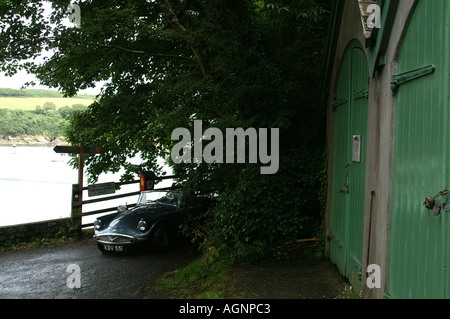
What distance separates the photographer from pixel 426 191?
3.11 metres

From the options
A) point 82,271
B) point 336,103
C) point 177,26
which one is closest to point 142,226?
point 82,271

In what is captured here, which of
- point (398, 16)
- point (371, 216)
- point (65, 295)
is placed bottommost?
point (65, 295)

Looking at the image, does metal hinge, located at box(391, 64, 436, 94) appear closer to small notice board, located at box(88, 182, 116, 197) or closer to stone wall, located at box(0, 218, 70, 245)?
small notice board, located at box(88, 182, 116, 197)

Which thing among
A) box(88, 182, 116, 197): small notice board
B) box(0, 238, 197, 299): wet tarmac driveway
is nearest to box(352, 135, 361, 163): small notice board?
box(0, 238, 197, 299): wet tarmac driveway

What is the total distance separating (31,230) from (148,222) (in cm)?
427

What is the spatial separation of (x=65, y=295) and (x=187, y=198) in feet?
15.6

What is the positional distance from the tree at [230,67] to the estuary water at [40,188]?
383 cm

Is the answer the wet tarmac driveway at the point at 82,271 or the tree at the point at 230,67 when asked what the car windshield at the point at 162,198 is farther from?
the tree at the point at 230,67

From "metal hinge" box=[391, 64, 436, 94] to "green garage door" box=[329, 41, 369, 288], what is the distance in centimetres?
102

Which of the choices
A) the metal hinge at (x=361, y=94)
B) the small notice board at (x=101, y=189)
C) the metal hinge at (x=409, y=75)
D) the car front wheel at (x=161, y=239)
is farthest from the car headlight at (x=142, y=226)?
the metal hinge at (x=409, y=75)

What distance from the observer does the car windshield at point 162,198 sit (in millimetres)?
10711

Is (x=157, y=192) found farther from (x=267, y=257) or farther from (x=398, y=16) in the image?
(x=398, y=16)
